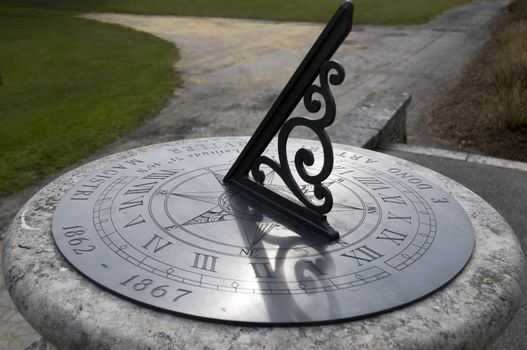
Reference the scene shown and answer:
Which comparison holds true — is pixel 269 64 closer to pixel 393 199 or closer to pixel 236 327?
pixel 393 199

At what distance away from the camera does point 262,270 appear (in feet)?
5.87

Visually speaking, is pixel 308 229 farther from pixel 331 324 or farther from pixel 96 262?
pixel 96 262

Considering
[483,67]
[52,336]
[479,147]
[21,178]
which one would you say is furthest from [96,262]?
[483,67]

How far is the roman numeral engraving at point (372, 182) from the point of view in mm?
2463

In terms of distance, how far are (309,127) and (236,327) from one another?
86 cm

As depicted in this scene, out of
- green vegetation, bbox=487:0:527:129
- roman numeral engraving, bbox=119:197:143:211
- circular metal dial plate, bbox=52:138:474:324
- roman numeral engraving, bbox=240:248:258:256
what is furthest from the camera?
green vegetation, bbox=487:0:527:129

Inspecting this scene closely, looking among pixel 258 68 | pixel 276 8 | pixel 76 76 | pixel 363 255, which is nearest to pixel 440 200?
pixel 363 255

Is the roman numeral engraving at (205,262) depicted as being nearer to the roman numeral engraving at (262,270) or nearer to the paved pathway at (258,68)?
the roman numeral engraving at (262,270)

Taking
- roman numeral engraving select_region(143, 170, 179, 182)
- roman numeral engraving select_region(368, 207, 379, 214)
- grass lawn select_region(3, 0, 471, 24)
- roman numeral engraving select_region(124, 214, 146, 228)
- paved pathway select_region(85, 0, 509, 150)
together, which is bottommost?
grass lawn select_region(3, 0, 471, 24)

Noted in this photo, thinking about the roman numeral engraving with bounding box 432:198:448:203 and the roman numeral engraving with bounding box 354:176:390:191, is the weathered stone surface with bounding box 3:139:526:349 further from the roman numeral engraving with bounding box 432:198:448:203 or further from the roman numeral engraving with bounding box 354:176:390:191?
the roman numeral engraving with bounding box 354:176:390:191

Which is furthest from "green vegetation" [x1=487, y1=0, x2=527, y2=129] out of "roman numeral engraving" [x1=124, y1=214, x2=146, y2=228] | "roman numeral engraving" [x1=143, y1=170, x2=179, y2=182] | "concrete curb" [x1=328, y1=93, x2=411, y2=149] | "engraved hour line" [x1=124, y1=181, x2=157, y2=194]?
"roman numeral engraving" [x1=124, y1=214, x2=146, y2=228]

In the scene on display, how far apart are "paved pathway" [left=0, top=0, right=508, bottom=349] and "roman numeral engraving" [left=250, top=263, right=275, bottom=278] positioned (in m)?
1.65

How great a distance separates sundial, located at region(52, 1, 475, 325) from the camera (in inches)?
65.1

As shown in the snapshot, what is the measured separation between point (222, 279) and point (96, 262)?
448mm
